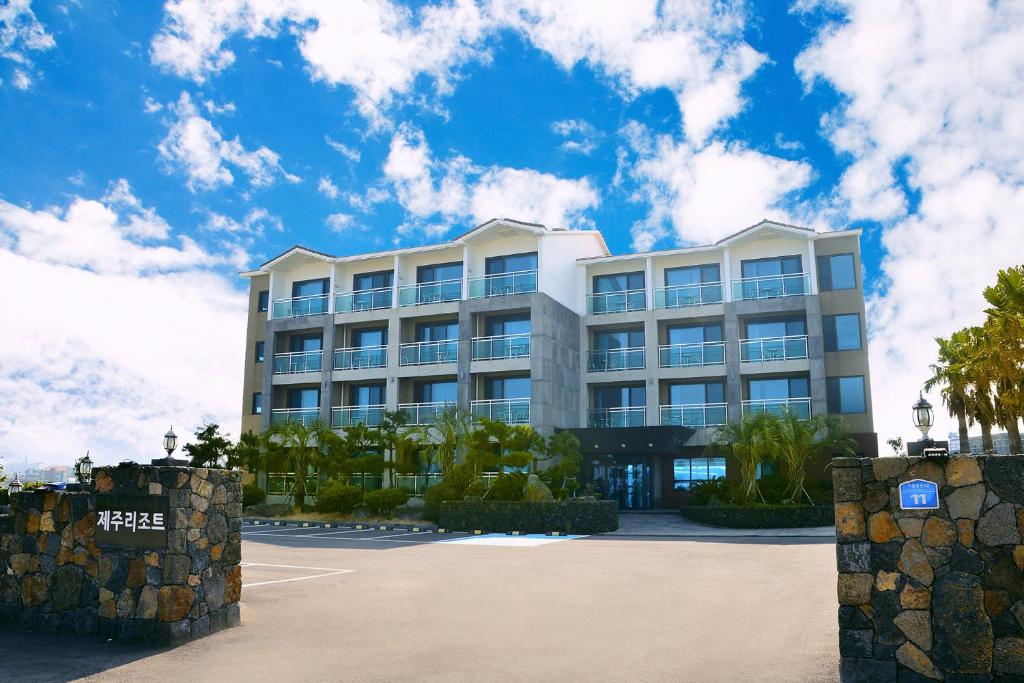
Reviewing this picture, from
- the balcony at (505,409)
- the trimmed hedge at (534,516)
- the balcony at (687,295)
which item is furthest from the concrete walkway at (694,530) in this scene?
the balcony at (687,295)

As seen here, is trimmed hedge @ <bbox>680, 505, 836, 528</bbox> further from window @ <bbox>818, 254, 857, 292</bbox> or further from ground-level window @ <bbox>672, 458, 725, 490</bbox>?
window @ <bbox>818, 254, 857, 292</bbox>

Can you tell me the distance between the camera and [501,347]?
115 ft

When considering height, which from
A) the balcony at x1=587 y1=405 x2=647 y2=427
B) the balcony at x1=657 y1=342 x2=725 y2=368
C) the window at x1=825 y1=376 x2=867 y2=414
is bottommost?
the balcony at x1=587 y1=405 x2=647 y2=427

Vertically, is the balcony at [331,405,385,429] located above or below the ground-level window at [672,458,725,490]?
above

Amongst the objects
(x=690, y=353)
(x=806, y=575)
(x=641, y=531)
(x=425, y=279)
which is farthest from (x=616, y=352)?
(x=806, y=575)

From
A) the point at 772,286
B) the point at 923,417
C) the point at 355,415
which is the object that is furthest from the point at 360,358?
the point at 923,417

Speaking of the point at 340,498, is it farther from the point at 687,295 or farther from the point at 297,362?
the point at 687,295

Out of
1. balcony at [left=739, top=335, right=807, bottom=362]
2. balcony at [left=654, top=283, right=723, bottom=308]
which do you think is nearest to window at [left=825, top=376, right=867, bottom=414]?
balcony at [left=739, top=335, right=807, bottom=362]

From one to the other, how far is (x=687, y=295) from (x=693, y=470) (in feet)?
25.4

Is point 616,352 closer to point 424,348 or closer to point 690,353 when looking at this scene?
point 690,353

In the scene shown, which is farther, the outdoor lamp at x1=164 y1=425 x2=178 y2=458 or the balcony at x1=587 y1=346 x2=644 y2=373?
the balcony at x1=587 y1=346 x2=644 y2=373

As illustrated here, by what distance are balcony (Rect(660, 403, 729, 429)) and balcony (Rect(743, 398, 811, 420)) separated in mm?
1020

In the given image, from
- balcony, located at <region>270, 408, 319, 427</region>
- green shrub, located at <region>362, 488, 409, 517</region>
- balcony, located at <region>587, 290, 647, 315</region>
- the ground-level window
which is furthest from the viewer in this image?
balcony, located at <region>270, 408, 319, 427</region>

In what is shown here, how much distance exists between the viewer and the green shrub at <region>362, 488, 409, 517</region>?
29.5 metres
